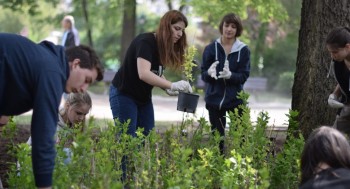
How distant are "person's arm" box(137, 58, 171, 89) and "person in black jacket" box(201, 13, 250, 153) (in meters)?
1.25

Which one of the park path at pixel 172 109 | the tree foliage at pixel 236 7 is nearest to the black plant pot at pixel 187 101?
the tree foliage at pixel 236 7

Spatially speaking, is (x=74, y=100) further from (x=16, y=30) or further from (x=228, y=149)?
(x=16, y=30)

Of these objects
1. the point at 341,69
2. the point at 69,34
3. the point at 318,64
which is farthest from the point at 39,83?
the point at 69,34

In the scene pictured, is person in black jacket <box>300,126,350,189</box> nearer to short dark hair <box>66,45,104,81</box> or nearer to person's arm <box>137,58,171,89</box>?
short dark hair <box>66,45,104,81</box>

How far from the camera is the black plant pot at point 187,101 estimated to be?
5.57 meters

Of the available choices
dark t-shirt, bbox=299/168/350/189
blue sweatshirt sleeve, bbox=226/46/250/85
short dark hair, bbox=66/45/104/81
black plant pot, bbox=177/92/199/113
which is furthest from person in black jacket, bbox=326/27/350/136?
short dark hair, bbox=66/45/104/81

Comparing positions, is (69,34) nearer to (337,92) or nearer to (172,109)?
(172,109)

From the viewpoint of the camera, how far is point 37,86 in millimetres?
3168

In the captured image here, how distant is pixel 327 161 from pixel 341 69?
2311 millimetres

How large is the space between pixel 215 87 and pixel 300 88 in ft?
2.63

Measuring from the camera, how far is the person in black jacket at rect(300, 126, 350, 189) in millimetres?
3240

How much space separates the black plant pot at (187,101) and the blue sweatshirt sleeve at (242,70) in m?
0.85

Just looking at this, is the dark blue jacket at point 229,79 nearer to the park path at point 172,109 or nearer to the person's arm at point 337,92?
the person's arm at point 337,92

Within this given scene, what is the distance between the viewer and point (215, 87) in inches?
255
